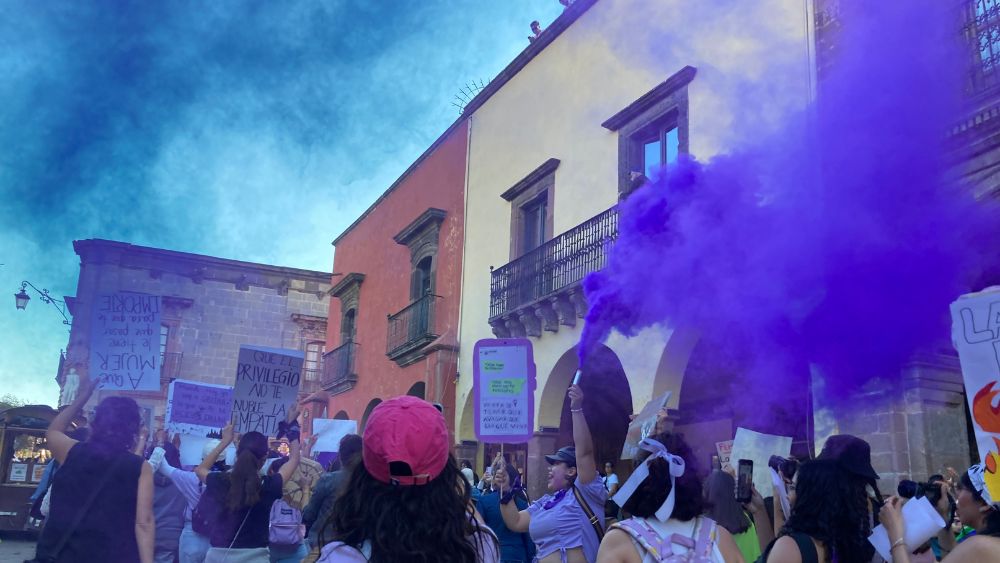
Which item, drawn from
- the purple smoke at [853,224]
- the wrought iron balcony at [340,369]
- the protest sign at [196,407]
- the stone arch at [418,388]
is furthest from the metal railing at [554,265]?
the wrought iron balcony at [340,369]

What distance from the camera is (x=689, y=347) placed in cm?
1016

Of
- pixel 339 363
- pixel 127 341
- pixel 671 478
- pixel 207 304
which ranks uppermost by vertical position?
pixel 207 304

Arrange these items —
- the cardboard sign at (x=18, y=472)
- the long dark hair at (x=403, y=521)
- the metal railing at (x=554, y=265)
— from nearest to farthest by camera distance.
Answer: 1. the long dark hair at (x=403, y=521)
2. the metal railing at (x=554, y=265)
3. the cardboard sign at (x=18, y=472)

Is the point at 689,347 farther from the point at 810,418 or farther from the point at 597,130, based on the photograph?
the point at 597,130

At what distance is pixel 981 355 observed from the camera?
3.21 metres

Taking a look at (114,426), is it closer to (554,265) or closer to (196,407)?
(196,407)

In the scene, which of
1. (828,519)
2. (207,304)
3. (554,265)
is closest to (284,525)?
(828,519)

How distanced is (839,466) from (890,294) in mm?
4504

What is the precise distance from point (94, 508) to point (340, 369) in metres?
17.7

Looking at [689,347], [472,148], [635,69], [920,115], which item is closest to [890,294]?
[920,115]

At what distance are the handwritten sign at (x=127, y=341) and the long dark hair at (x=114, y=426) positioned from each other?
3091 mm

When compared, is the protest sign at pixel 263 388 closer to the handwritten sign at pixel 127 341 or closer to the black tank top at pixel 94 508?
the handwritten sign at pixel 127 341

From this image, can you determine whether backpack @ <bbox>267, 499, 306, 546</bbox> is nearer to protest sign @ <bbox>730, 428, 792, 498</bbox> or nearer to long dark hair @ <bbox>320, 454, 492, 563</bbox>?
protest sign @ <bbox>730, 428, 792, 498</bbox>

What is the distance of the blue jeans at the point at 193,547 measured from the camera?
5.37 m
